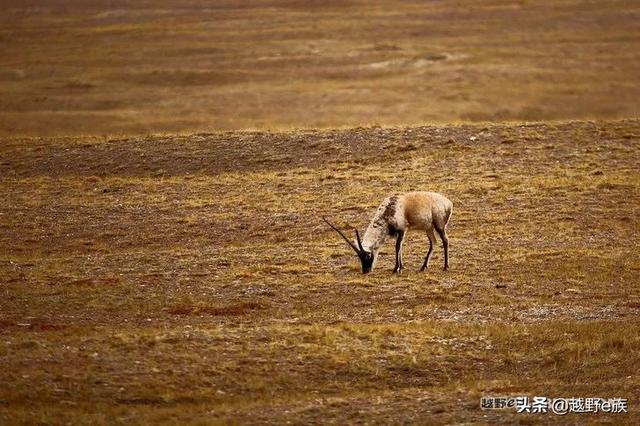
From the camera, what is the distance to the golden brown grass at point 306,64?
56.0 metres

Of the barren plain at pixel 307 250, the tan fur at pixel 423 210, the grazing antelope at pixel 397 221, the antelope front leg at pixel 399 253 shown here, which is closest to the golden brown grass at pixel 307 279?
the barren plain at pixel 307 250

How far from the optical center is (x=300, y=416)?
593 inches

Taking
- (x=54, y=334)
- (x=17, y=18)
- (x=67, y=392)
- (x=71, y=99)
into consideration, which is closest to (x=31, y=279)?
(x=54, y=334)

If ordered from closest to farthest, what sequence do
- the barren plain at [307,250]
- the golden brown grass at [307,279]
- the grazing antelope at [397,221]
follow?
the golden brown grass at [307,279]
the barren plain at [307,250]
the grazing antelope at [397,221]

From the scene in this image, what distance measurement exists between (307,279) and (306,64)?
173ft

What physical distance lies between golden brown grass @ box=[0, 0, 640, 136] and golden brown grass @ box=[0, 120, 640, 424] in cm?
829

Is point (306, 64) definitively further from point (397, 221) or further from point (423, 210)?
point (397, 221)

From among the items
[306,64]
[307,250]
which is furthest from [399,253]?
[306,64]

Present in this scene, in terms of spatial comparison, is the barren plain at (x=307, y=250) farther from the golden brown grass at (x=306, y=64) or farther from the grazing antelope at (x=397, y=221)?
the grazing antelope at (x=397, y=221)

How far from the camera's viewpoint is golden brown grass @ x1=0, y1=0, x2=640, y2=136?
56031mm

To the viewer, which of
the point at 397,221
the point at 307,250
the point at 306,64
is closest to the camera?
the point at 397,221

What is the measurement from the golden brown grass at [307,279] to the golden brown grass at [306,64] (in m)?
8.29

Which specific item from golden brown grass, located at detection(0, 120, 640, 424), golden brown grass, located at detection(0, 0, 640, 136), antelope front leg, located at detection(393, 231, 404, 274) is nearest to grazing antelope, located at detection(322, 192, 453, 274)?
antelope front leg, located at detection(393, 231, 404, 274)

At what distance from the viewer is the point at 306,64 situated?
245ft
